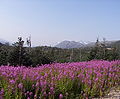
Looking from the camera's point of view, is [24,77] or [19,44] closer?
[24,77]

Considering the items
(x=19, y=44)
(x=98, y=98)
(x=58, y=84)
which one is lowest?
(x=98, y=98)

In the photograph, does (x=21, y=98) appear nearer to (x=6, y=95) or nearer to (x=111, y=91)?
(x=6, y=95)

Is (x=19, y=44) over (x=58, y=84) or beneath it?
over

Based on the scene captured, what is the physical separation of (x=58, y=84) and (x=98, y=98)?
1295 millimetres

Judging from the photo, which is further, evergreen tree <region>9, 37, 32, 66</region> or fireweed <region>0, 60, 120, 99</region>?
evergreen tree <region>9, 37, 32, 66</region>

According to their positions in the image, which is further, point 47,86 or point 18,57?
point 18,57

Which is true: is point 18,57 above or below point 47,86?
above

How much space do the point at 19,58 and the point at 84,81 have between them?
1637cm

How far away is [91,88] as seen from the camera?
744cm

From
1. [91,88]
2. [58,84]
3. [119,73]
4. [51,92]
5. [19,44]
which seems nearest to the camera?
[51,92]

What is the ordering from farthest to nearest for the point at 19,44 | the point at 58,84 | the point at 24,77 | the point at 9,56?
the point at 19,44
the point at 9,56
the point at 58,84
the point at 24,77

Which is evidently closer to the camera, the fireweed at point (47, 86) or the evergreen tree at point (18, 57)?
the fireweed at point (47, 86)

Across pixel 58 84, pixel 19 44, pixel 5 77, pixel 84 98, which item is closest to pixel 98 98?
pixel 84 98

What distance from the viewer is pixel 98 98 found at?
6926mm
